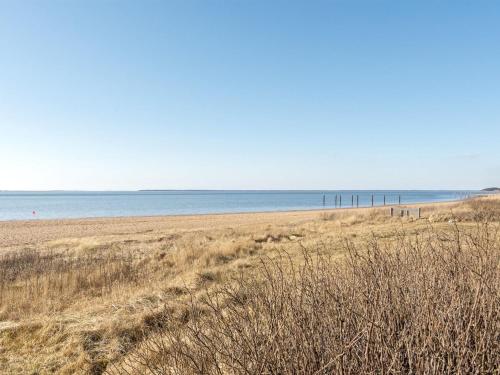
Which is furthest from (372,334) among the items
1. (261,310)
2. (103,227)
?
(103,227)

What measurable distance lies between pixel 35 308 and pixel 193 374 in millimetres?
8172

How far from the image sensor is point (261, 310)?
11.1ft

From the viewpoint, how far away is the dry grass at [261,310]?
251 centimetres

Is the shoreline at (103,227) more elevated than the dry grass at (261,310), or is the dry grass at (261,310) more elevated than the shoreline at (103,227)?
the dry grass at (261,310)

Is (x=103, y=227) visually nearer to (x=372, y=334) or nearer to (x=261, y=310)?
(x=261, y=310)

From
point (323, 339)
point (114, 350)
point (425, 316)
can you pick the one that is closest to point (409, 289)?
point (425, 316)

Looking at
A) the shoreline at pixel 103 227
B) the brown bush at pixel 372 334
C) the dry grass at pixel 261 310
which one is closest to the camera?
the brown bush at pixel 372 334

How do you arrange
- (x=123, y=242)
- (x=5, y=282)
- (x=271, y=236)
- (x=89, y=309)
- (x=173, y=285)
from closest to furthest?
(x=89, y=309) → (x=173, y=285) → (x=5, y=282) → (x=271, y=236) → (x=123, y=242)

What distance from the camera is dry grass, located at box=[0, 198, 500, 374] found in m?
2.51

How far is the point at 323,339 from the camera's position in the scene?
2623mm

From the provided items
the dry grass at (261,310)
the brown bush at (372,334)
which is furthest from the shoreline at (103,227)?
the brown bush at (372,334)

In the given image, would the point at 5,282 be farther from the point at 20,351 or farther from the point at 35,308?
the point at 20,351

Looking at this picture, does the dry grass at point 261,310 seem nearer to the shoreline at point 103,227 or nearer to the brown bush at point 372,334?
the brown bush at point 372,334

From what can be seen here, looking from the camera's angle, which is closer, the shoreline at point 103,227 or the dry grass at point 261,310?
the dry grass at point 261,310
